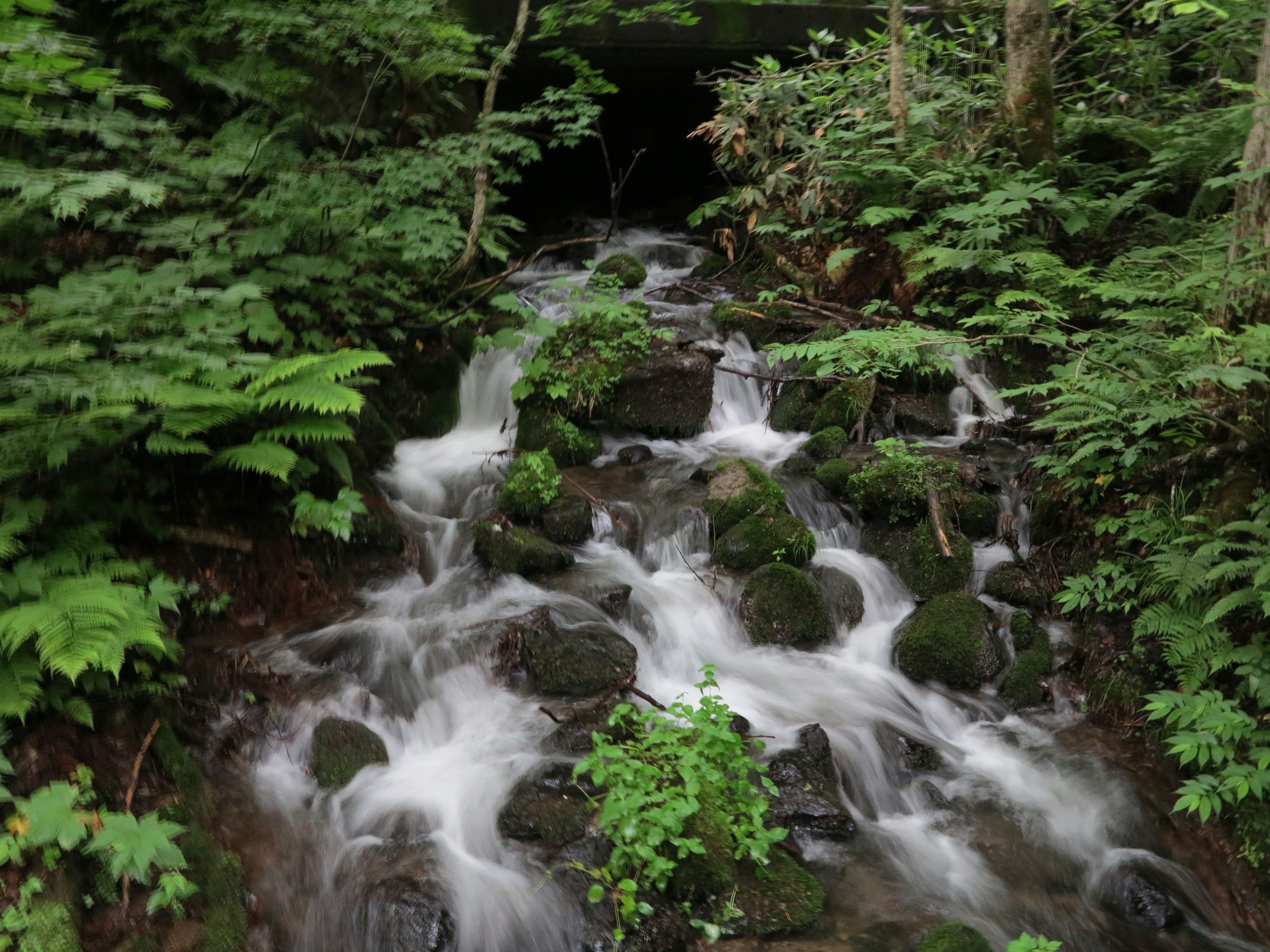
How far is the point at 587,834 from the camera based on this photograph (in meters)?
4.17

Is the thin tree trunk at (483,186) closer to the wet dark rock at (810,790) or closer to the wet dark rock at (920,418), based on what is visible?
the wet dark rock at (920,418)

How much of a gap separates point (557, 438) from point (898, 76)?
218 inches

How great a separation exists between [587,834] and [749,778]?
3.45 ft

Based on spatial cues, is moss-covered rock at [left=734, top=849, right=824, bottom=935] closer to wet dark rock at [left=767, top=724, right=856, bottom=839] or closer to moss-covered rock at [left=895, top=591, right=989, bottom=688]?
wet dark rock at [left=767, top=724, right=856, bottom=839]

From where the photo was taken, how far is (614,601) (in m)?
6.09

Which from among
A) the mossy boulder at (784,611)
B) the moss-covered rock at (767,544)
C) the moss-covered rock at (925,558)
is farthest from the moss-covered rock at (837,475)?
the mossy boulder at (784,611)

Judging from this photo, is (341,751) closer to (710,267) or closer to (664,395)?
(664,395)

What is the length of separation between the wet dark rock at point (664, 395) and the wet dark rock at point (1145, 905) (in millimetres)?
5703

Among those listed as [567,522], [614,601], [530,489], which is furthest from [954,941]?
[530,489]

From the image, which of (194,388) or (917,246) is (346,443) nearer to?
(194,388)

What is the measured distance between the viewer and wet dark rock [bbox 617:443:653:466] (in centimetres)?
830

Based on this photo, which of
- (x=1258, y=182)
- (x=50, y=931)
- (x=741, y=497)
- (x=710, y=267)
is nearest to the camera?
(x=50, y=931)

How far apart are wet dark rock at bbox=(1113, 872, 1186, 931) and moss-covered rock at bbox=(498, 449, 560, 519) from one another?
4720 mm

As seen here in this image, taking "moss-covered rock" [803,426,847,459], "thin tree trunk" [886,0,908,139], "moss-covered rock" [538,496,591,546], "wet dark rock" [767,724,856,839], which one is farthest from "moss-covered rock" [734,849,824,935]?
"thin tree trunk" [886,0,908,139]
